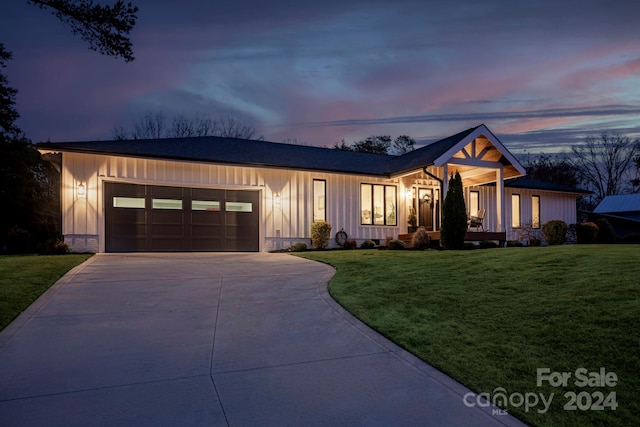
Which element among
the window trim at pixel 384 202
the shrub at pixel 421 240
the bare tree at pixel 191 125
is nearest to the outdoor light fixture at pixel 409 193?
the window trim at pixel 384 202

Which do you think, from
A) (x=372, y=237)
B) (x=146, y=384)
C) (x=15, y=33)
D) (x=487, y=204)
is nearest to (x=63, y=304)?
(x=146, y=384)

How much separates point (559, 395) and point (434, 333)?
60.7 inches

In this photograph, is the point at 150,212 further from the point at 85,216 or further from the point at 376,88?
the point at 376,88

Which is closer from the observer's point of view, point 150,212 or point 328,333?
point 328,333

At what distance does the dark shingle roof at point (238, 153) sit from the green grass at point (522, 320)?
8.68 metres

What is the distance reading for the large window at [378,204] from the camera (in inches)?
667

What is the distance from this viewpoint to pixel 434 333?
4.53m

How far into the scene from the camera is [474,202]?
1925cm

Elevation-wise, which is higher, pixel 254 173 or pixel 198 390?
pixel 254 173

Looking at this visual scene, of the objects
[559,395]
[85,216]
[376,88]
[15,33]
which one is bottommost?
[559,395]

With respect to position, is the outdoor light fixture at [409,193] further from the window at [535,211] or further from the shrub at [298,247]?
the window at [535,211]

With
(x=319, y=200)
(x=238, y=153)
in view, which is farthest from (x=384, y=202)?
(x=238, y=153)

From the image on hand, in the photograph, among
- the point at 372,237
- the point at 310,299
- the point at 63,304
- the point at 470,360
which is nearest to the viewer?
the point at 470,360

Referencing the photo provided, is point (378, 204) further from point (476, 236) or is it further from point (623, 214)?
point (623, 214)
